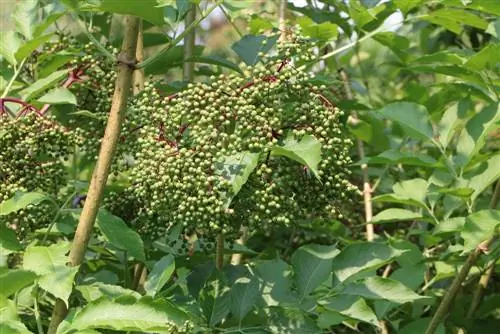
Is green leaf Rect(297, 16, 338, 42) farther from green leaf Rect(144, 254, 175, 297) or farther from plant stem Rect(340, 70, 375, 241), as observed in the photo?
green leaf Rect(144, 254, 175, 297)

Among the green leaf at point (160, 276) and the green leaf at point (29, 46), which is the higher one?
the green leaf at point (29, 46)

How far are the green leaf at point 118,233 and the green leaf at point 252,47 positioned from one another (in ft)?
1.50

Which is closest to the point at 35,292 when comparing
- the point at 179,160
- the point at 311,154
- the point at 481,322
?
the point at 179,160

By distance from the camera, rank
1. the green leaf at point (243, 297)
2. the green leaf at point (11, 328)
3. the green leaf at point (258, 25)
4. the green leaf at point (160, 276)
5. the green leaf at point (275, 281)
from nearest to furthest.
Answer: the green leaf at point (11, 328), the green leaf at point (160, 276), the green leaf at point (243, 297), the green leaf at point (275, 281), the green leaf at point (258, 25)

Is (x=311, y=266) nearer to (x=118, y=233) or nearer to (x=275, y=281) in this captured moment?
(x=275, y=281)

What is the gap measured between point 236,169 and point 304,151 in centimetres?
13

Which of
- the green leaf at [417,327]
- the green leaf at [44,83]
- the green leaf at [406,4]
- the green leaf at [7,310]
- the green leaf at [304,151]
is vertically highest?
the green leaf at [406,4]

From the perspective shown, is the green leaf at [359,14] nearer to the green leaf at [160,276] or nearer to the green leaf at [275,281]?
the green leaf at [275,281]

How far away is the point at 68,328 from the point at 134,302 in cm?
12

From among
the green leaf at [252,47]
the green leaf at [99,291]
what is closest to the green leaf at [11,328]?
the green leaf at [99,291]

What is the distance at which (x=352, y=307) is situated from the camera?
5.66 feet

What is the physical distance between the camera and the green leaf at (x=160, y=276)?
65.4 inches

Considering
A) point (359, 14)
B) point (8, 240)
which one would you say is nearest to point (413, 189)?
point (359, 14)

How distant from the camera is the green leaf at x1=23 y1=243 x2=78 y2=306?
1587mm
